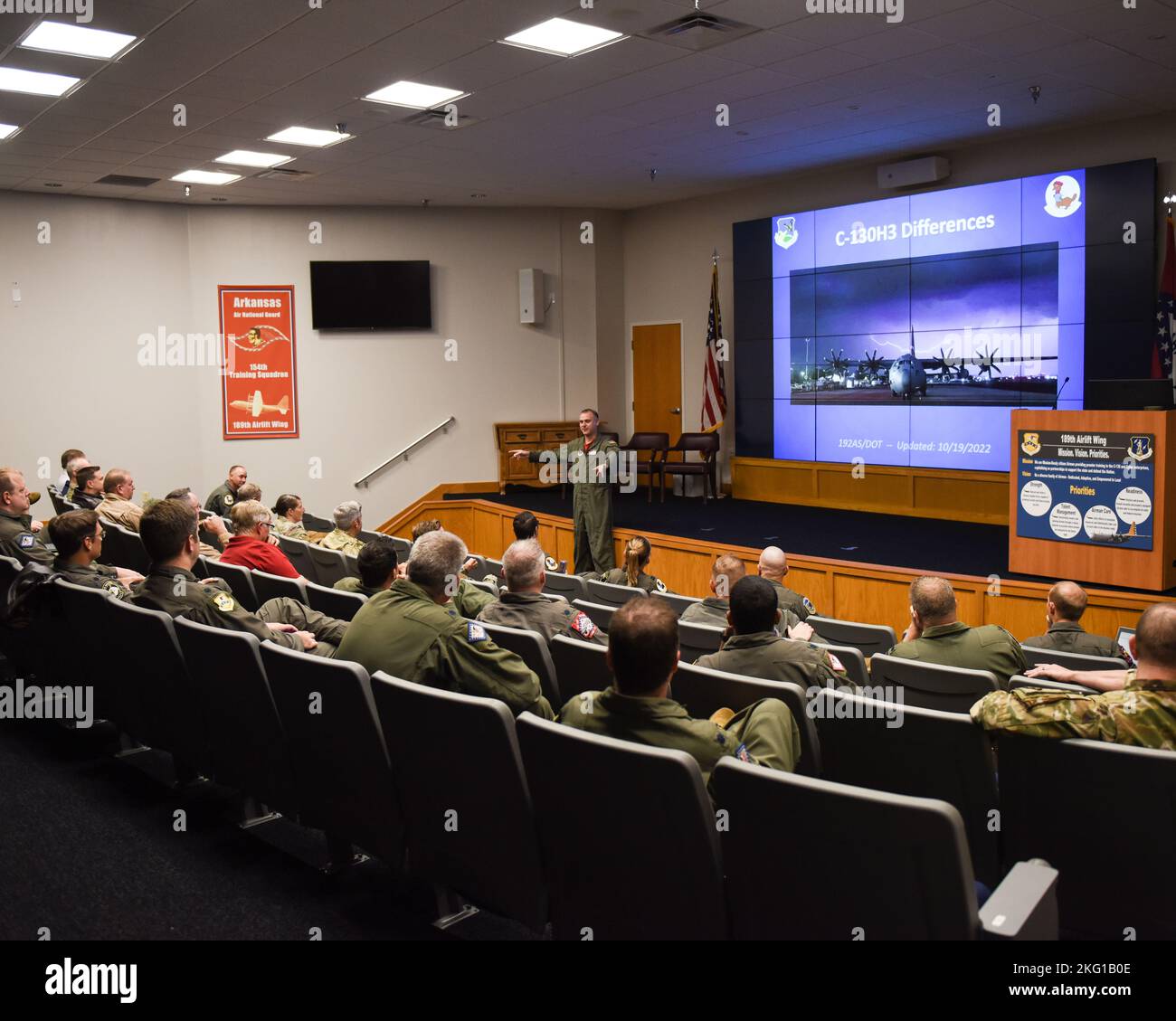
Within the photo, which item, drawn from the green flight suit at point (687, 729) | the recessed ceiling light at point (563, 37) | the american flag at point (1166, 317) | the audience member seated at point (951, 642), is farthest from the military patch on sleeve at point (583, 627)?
the american flag at point (1166, 317)

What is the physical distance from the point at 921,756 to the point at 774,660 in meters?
0.62

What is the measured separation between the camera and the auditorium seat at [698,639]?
391cm

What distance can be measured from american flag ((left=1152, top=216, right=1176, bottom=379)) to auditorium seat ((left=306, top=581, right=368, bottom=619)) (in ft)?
22.4

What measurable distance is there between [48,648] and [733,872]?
344cm

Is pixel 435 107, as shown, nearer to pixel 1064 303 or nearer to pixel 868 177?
pixel 868 177

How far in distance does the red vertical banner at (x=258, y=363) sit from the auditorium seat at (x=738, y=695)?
32.8 feet

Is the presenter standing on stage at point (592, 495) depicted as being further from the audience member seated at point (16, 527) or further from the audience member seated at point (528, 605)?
the audience member seated at point (528, 605)

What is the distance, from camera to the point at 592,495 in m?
8.58

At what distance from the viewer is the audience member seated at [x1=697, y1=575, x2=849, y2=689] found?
3.12m

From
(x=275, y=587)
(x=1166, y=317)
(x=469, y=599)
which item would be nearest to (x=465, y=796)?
(x=469, y=599)

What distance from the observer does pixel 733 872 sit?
200cm

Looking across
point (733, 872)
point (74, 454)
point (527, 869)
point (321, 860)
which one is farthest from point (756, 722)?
point (74, 454)

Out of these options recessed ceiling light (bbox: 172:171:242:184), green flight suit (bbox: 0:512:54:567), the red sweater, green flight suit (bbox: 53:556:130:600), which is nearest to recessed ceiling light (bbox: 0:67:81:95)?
recessed ceiling light (bbox: 172:171:242:184)

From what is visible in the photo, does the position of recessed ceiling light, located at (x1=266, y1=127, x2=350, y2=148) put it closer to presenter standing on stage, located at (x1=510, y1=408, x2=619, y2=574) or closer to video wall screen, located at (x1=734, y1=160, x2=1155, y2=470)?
presenter standing on stage, located at (x1=510, y1=408, x2=619, y2=574)
